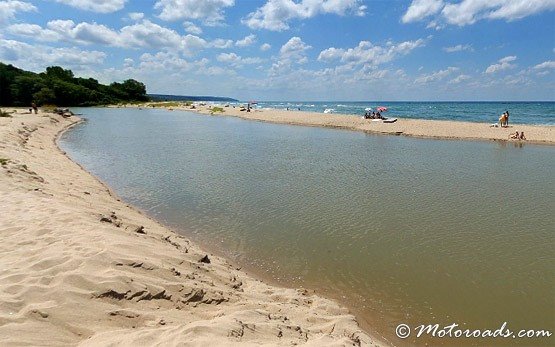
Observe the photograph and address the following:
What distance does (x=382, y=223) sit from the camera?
12.2 meters

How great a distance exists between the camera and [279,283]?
8422 mm

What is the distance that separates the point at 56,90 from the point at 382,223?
128000mm

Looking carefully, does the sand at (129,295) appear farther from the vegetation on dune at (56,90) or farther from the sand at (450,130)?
the vegetation on dune at (56,90)

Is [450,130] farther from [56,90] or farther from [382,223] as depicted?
[56,90]

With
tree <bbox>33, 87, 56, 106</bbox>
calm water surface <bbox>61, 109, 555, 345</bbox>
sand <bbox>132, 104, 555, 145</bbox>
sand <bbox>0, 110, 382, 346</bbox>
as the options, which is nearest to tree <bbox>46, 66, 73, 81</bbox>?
tree <bbox>33, 87, 56, 106</bbox>

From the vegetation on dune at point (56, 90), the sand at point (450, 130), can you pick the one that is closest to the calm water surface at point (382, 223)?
the sand at point (450, 130)

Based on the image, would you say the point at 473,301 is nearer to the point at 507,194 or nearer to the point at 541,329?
the point at 541,329

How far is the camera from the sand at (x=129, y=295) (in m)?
4.80

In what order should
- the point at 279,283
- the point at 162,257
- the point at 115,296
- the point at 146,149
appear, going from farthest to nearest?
1. the point at 146,149
2. the point at 279,283
3. the point at 162,257
4. the point at 115,296

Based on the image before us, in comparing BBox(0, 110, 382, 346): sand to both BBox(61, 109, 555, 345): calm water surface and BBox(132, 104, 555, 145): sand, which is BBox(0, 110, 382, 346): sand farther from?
BBox(132, 104, 555, 145): sand

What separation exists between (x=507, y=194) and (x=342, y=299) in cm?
1214

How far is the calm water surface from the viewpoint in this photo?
7766 mm

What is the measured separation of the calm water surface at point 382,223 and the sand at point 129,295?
142 cm

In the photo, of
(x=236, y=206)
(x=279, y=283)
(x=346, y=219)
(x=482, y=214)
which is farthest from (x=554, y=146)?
(x=279, y=283)
